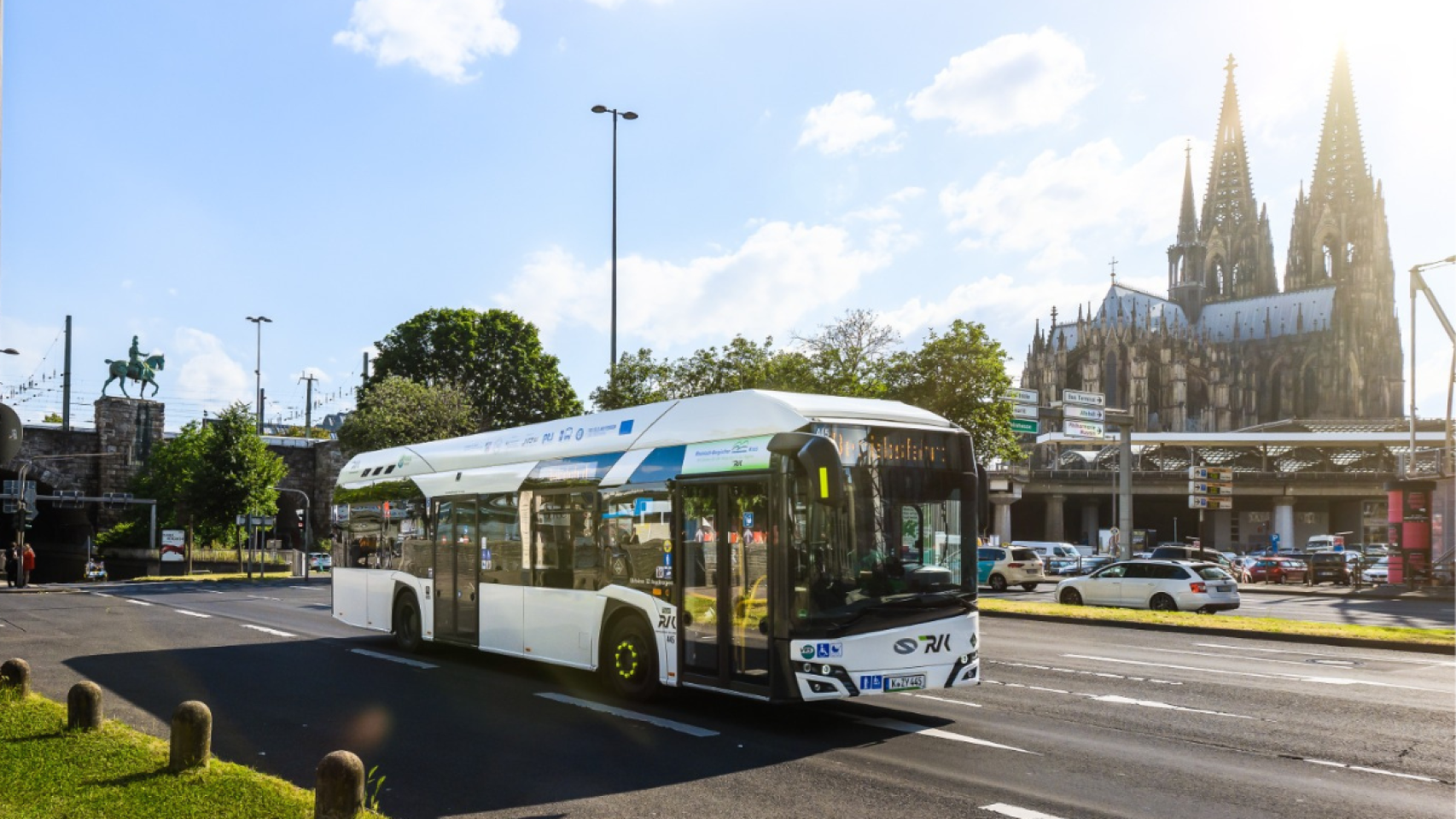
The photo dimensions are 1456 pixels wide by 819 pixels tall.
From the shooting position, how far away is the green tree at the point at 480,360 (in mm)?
59625

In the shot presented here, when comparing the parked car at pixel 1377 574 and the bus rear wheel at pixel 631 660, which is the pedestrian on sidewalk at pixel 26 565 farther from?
the parked car at pixel 1377 574

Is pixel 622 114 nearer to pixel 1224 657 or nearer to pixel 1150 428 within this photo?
pixel 1224 657

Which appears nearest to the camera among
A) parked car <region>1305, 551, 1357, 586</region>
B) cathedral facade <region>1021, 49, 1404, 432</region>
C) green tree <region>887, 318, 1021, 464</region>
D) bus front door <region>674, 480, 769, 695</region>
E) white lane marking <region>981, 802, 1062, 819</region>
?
white lane marking <region>981, 802, 1062, 819</region>

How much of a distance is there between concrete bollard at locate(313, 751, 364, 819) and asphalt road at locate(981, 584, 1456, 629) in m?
21.7

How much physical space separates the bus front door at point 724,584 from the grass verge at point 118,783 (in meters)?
3.93

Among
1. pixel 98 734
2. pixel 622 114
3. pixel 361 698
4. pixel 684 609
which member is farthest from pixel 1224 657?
pixel 622 114

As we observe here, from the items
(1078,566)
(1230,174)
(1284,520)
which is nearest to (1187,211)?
(1230,174)

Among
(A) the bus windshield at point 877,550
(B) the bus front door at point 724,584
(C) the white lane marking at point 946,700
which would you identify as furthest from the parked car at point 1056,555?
(B) the bus front door at point 724,584

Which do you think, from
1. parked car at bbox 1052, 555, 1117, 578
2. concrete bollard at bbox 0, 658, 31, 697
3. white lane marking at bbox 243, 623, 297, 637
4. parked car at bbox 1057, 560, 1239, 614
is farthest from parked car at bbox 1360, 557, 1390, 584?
concrete bollard at bbox 0, 658, 31, 697

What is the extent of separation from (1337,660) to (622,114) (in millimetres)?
23288

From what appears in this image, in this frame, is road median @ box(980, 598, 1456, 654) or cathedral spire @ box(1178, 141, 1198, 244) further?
cathedral spire @ box(1178, 141, 1198, 244)

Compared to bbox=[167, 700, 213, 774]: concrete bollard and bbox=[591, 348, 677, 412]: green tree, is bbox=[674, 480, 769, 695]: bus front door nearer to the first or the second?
bbox=[167, 700, 213, 774]: concrete bollard

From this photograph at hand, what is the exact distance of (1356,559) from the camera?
43281mm

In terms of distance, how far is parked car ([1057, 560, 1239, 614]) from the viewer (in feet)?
85.0
